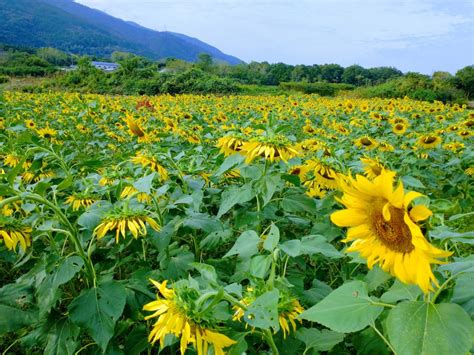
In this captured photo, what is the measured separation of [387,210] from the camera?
2.71 feet

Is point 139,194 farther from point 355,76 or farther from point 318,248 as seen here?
point 355,76

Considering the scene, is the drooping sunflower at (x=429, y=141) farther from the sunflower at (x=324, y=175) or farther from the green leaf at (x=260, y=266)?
the green leaf at (x=260, y=266)

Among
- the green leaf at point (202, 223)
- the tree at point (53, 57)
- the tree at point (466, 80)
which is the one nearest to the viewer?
the green leaf at point (202, 223)

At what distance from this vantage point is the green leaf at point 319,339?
3.76 feet

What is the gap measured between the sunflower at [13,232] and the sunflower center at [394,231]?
1.24 metres

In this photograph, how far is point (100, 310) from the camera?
4.59ft

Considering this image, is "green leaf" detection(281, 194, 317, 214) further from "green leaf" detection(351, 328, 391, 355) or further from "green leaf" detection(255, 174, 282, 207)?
"green leaf" detection(351, 328, 391, 355)

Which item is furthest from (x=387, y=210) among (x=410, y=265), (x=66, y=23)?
(x=66, y=23)

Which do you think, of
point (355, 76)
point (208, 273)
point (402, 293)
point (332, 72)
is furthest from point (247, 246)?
point (332, 72)

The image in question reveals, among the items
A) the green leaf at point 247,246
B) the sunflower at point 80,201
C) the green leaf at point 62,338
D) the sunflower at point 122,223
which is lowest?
the green leaf at point 62,338

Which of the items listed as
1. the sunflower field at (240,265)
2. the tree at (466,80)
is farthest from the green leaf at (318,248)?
the tree at (466,80)

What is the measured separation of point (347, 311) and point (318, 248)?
36 centimetres

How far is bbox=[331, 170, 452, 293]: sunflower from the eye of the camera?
0.79m

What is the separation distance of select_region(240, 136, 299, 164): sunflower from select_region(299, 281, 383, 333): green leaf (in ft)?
2.27
